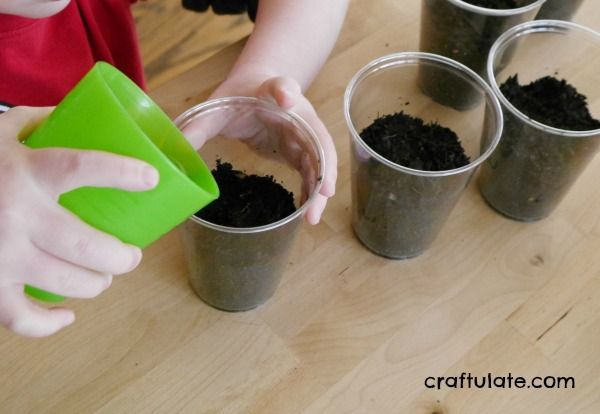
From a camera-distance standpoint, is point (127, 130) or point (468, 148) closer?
point (127, 130)

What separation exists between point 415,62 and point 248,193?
223 mm

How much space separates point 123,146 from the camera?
345 mm

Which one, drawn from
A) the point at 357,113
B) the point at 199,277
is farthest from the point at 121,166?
the point at 357,113

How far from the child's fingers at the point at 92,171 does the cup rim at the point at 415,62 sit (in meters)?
0.24

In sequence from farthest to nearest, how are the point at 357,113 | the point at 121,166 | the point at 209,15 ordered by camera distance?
the point at 209,15 → the point at 357,113 → the point at 121,166

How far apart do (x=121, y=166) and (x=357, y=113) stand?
33 cm

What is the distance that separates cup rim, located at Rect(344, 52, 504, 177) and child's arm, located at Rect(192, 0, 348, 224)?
45mm

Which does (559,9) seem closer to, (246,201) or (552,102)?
(552,102)

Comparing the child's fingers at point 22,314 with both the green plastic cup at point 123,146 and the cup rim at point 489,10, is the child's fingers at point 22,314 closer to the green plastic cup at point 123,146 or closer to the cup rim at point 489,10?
the green plastic cup at point 123,146

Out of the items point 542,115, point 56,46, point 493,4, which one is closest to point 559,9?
point 493,4

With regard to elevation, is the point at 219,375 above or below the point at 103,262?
below

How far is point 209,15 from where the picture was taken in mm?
1374

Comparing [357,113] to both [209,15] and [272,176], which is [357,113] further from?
[209,15]

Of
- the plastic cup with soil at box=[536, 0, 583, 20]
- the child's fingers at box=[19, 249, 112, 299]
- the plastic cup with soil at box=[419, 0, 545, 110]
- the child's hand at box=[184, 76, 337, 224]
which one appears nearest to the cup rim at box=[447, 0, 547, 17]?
the plastic cup with soil at box=[419, 0, 545, 110]
